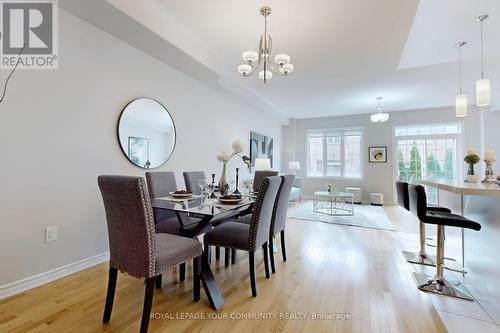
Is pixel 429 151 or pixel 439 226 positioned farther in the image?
pixel 429 151

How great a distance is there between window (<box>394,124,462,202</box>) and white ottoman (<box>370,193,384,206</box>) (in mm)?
880

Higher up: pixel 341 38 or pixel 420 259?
pixel 341 38

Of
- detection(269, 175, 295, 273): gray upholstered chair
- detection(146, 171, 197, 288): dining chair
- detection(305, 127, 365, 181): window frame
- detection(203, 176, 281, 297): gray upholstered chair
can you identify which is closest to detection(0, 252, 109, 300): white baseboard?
detection(146, 171, 197, 288): dining chair

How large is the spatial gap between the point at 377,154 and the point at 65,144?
737 cm

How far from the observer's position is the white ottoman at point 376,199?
6.59 metres

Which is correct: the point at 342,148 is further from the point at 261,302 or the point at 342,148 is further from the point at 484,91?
the point at 261,302

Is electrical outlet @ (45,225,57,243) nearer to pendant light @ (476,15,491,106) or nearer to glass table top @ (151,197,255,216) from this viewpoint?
glass table top @ (151,197,255,216)

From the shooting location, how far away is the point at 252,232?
1.93 meters

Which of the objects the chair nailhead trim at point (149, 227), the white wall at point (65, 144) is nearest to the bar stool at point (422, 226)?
the chair nailhead trim at point (149, 227)

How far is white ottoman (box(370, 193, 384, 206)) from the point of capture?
6594 millimetres

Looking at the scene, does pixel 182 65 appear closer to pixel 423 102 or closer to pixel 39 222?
pixel 39 222

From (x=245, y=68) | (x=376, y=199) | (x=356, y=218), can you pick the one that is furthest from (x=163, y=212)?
(x=376, y=199)

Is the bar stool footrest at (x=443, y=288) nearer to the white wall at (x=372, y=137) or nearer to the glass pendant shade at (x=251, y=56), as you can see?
the glass pendant shade at (x=251, y=56)

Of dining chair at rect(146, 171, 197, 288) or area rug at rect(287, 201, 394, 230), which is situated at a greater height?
dining chair at rect(146, 171, 197, 288)
